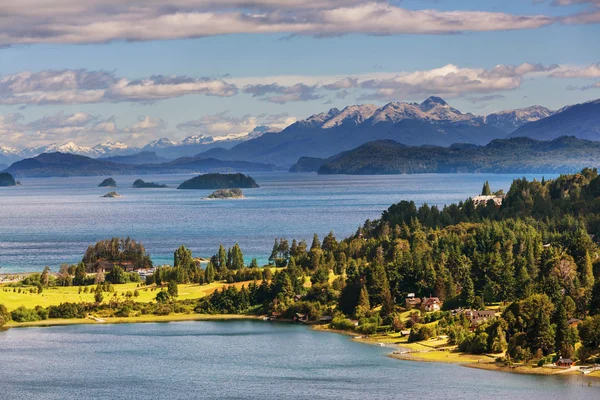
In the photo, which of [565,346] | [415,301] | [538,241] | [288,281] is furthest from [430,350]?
[538,241]

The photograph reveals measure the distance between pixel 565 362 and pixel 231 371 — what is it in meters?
24.5

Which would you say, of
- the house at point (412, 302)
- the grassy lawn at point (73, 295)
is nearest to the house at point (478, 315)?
the house at point (412, 302)

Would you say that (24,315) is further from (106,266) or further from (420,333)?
(420,333)

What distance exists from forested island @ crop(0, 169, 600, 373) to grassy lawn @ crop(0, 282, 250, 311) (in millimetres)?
275

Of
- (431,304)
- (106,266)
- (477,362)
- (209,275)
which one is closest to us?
(477,362)

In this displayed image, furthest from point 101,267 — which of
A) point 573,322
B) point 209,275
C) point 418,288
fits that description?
point 573,322

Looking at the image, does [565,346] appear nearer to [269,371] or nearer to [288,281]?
[269,371]

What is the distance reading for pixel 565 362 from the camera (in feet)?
268

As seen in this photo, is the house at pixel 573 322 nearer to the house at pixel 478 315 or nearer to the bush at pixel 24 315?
the house at pixel 478 315

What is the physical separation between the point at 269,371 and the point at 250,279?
4788cm

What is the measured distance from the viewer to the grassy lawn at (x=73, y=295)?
11675 cm

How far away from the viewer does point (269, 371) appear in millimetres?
83750

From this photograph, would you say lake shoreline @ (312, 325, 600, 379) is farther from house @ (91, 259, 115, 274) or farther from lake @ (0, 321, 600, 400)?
house @ (91, 259, 115, 274)

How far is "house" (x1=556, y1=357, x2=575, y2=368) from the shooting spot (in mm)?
81375
